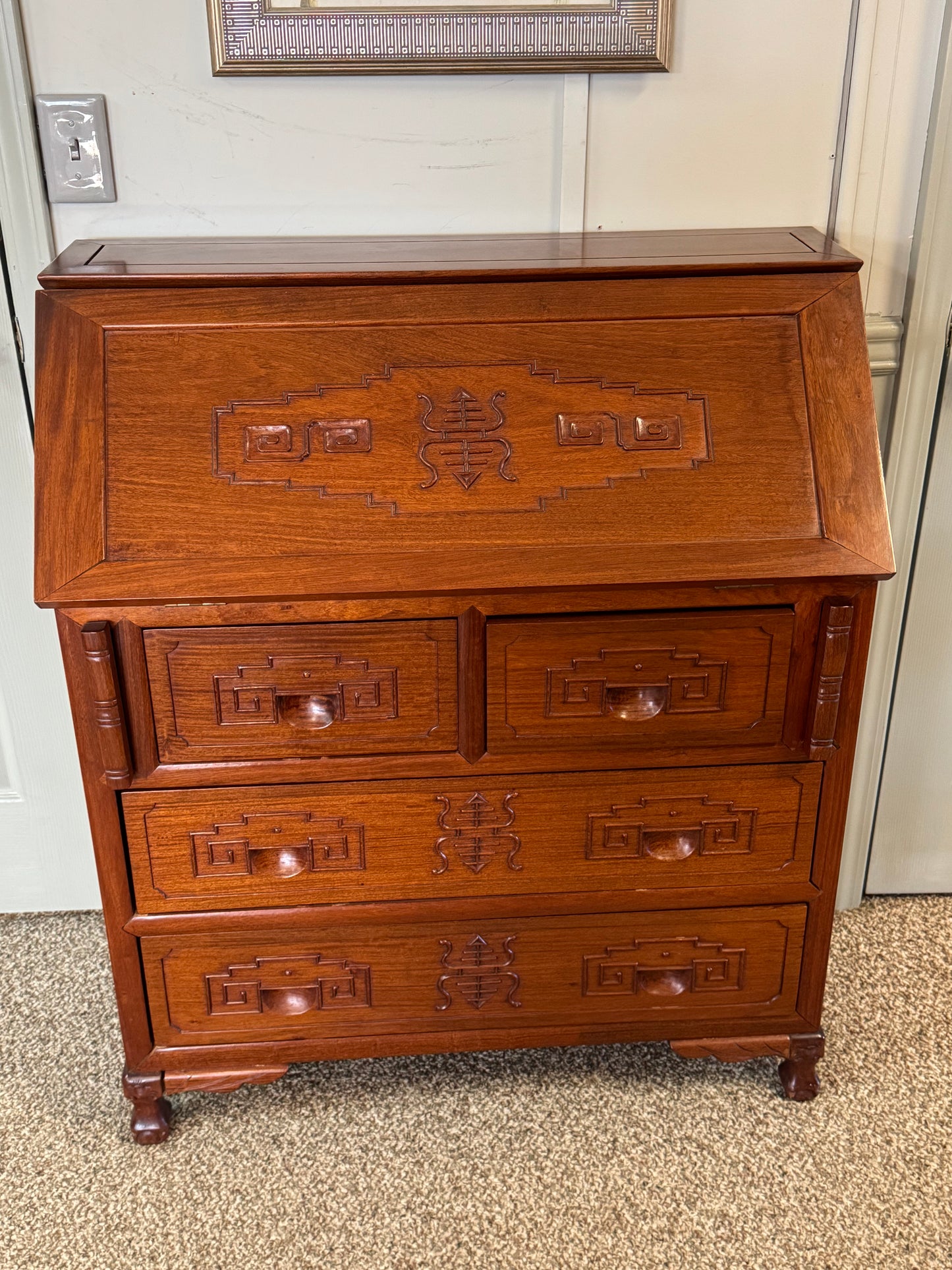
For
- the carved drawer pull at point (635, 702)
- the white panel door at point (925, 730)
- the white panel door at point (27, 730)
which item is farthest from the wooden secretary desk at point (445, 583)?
the white panel door at point (925, 730)

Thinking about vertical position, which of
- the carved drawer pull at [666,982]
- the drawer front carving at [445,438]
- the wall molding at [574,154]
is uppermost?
the wall molding at [574,154]

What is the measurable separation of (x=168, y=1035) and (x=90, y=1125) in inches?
10.7

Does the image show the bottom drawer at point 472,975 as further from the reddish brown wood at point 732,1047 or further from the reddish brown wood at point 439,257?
the reddish brown wood at point 439,257

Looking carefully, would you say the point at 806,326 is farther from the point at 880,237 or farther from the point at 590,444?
the point at 880,237

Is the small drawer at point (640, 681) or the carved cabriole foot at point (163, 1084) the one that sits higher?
the small drawer at point (640, 681)

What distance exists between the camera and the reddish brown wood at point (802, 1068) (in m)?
1.86

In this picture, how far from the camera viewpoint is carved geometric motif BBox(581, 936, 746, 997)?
1.79m

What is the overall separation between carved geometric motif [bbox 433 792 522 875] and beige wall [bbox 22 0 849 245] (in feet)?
3.28

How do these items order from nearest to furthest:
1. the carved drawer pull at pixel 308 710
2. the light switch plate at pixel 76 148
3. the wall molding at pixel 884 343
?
the carved drawer pull at pixel 308 710
the light switch plate at pixel 76 148
the wall molding at pixel 884 343

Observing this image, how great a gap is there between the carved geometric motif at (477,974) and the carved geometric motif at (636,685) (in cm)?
43

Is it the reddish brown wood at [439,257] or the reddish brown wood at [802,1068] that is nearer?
the reddish brown wood at [439,257]

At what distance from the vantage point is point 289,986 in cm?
177

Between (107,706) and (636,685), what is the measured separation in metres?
0.76

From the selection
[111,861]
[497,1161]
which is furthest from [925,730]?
[111,861]
